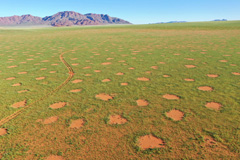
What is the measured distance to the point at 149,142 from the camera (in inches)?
81.9

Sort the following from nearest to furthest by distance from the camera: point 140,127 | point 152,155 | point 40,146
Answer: point 152,155
point 40,146
point 140,127

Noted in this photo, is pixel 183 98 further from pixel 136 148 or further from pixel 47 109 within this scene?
pixel 47 109

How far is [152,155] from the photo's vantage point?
1876 mm

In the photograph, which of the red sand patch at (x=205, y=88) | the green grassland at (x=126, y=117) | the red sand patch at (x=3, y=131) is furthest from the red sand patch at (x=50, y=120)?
the red sand patch at (x=205, y=88)

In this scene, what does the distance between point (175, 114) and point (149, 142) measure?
0.82 metres

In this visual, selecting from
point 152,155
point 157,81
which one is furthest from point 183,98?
point 152,155

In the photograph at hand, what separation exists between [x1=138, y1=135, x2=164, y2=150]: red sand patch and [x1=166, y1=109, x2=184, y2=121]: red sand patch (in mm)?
583

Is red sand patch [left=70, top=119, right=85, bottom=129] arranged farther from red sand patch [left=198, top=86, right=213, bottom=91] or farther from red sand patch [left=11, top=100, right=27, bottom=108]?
red sand patch [left=198, top=86, right=213, bottom=91]

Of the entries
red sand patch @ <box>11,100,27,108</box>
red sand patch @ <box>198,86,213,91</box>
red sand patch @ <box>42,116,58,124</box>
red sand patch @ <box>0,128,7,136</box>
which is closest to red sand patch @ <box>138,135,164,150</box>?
red sand patch @ <box>42,116,58,124</box>

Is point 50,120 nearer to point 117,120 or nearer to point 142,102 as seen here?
point 117,120

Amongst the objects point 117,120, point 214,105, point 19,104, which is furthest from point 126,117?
point 19,104

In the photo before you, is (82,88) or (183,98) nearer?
(183,98)

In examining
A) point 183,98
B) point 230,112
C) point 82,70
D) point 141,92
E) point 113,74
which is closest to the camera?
point 230,112

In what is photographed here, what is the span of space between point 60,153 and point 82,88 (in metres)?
2.06
